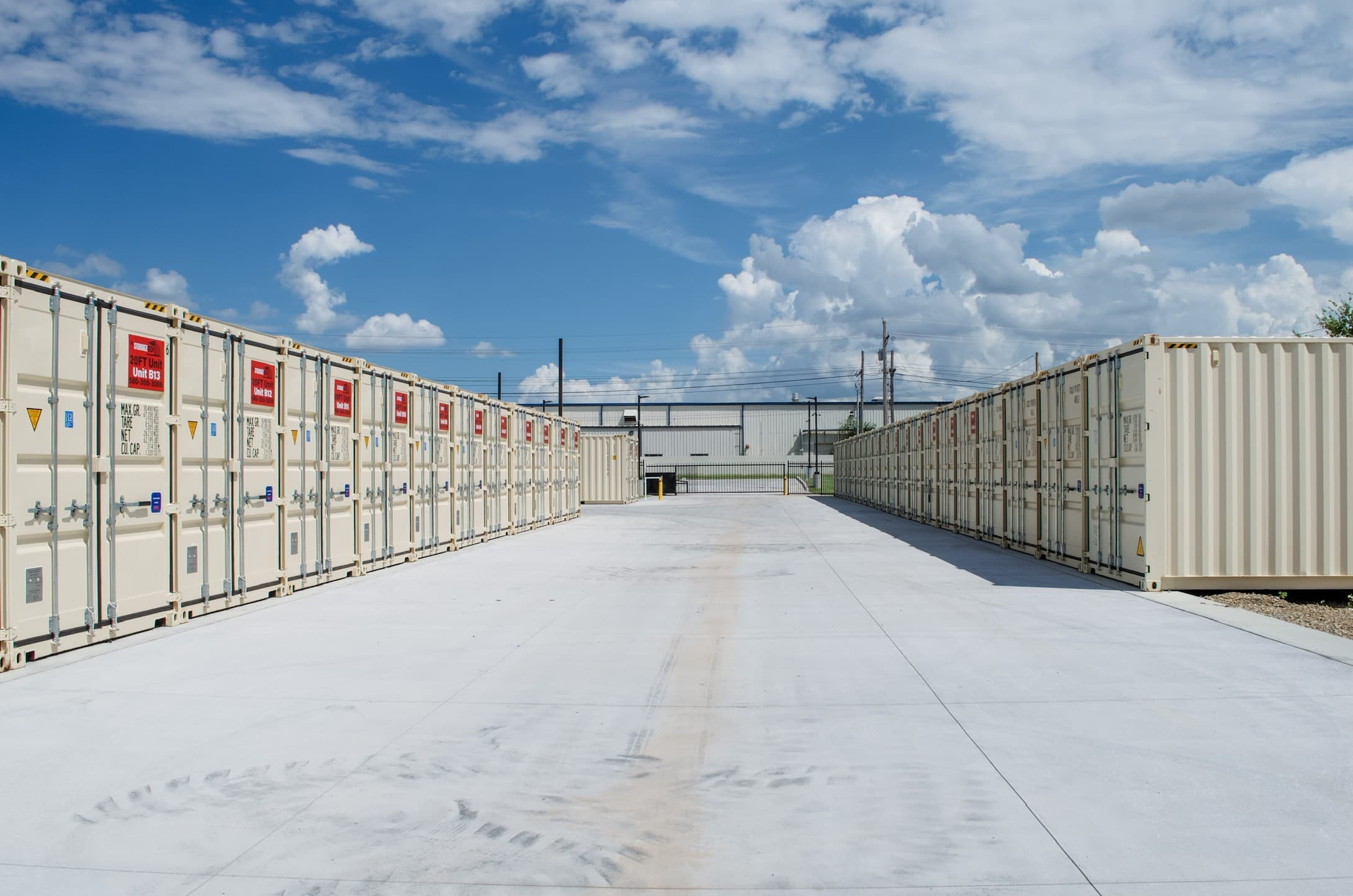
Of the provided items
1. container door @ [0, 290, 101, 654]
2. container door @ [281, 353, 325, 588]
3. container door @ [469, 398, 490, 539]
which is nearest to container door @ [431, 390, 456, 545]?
container door @ [469, 398, 490, 539]

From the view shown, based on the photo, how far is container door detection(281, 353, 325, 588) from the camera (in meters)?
11.5

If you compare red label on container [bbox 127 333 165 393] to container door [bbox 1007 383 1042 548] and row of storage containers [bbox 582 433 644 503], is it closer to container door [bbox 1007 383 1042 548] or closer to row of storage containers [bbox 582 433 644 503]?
container door [bbox 1007 383 1042 548]

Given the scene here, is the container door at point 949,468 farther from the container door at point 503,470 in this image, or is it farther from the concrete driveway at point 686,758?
the concrete driveway at point 686,758

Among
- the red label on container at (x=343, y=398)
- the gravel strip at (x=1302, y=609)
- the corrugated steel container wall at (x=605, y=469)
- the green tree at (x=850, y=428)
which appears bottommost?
the gravel strip at (x=1302, y=609)

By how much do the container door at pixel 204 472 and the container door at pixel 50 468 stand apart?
1212 mm

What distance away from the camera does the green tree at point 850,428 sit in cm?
8156

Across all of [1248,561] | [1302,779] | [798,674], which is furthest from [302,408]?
[1248,561]

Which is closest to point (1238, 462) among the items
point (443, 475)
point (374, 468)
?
point (374, 468)

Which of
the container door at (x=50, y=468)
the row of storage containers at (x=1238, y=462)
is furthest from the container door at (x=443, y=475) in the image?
the row of storage containers at (x=1238, y=462)

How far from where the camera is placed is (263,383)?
429 inches

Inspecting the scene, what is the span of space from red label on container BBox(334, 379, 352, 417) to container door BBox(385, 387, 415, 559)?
124cm

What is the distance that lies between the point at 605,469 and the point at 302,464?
29.9m

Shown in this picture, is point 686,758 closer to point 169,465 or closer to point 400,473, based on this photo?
point 169,465

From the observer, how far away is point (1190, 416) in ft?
35.7
